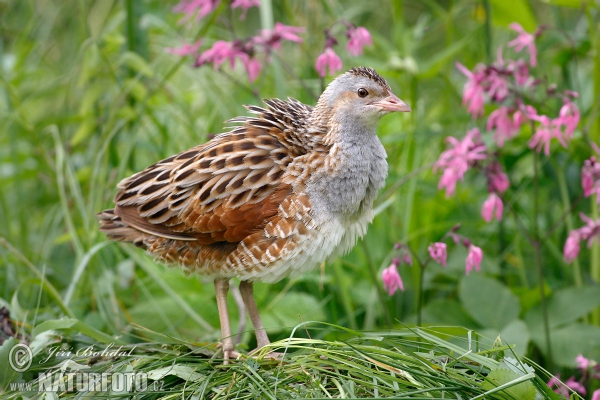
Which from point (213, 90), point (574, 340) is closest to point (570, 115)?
point (574, 340)

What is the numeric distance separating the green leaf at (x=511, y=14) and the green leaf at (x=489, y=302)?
1.50 m

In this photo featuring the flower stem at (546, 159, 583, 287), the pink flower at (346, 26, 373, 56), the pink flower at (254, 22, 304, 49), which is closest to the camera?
the pink flower at (346, 26, 373, 56)

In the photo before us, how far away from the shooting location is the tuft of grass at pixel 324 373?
256 centimetres

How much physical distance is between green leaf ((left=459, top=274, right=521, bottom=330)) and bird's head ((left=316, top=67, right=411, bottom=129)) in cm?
132

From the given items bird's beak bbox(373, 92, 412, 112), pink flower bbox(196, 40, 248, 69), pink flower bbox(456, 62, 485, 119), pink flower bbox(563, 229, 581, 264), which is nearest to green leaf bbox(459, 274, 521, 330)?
pink flower bbox(563, 229, 581, 264)

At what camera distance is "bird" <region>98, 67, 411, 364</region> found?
3.25 m

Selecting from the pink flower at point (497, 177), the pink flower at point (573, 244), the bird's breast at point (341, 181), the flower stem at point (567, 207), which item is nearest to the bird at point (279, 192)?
the bird's breast at point (341, 181)

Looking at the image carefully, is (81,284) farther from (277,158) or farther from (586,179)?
(586,179)

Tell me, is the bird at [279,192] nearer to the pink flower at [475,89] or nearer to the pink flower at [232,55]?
the pink flower at [232,55]

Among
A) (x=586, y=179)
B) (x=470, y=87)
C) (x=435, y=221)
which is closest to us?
(x=586, y=179)

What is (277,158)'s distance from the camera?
335 centimetres

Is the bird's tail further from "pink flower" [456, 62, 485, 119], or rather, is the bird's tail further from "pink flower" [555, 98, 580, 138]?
"pink flower" [555, 98, 580, 138]

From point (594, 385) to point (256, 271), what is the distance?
81.2 inches

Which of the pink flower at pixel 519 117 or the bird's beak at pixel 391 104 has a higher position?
the bird's beak at pixel 391 104
